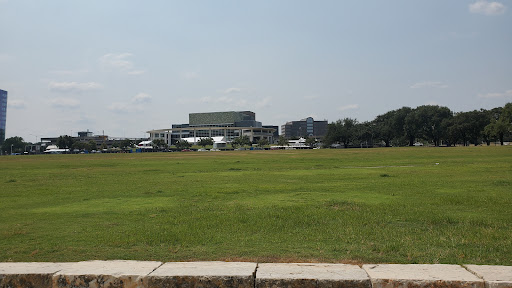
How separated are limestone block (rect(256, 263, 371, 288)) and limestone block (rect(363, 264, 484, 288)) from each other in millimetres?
196

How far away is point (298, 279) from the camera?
560 centimetres

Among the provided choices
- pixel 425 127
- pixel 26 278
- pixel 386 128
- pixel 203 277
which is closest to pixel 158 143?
pixel 386 128

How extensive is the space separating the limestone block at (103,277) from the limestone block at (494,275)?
4.64 meters

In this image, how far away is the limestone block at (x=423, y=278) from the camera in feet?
18.0

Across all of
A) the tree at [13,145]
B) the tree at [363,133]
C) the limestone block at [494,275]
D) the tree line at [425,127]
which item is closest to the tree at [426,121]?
the tree line at [425,127]

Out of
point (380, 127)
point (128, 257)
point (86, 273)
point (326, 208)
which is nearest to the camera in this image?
point (86, 273)

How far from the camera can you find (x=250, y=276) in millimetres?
5719

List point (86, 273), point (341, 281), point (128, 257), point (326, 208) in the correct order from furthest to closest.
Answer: point (326, 208) < point (128, 257) < point (86, 273) < point (341, 281)

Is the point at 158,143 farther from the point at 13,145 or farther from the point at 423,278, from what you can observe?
the point at 423,278

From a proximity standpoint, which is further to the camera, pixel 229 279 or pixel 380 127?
pixel 380 127

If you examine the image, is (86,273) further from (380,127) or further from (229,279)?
(380,127)

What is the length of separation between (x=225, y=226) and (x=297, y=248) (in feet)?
9.06

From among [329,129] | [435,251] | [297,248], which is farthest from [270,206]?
[329,129]

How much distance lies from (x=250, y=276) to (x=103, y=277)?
6.88ft
